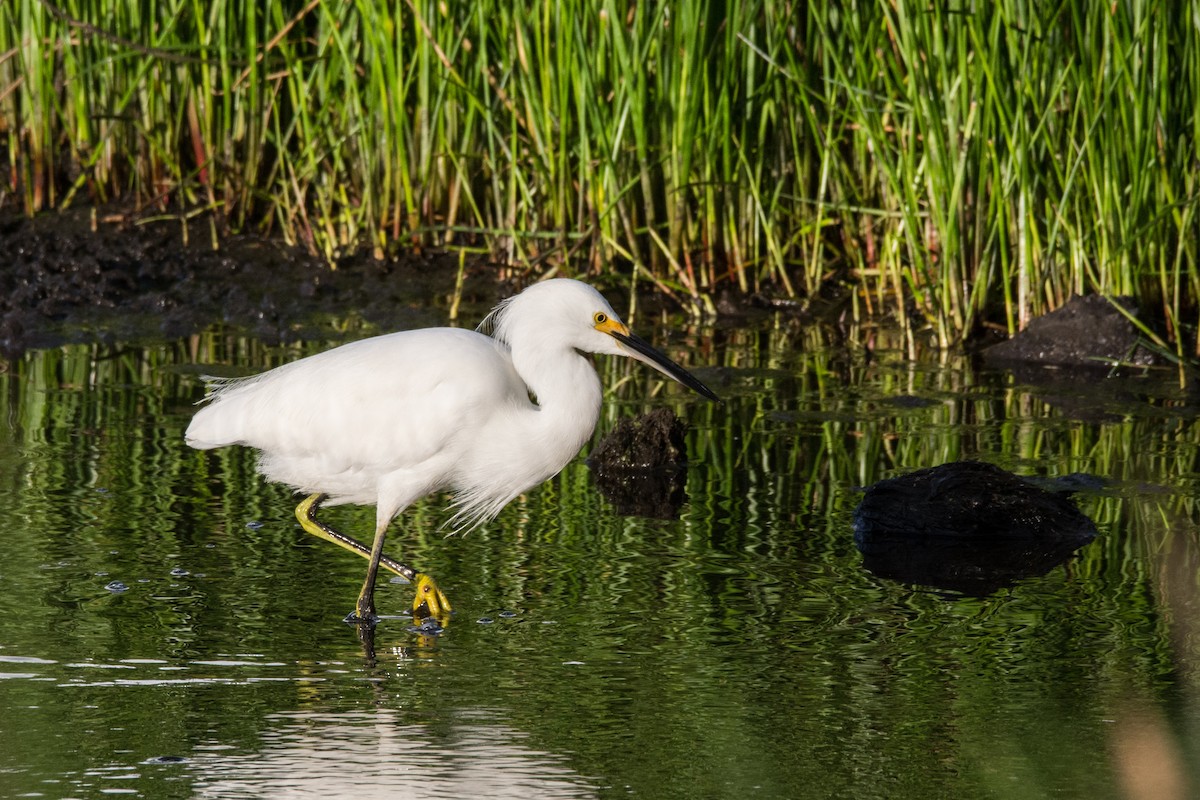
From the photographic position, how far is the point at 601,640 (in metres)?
4.42

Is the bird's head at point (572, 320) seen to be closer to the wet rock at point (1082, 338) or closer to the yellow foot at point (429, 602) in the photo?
the yellow foot at point (429, 602)

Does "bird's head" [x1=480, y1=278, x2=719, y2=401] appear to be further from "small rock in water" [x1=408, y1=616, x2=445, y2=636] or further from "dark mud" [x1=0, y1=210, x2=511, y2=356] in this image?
"dark mud" [x1=0, y1=210, x2=511, y2=356]

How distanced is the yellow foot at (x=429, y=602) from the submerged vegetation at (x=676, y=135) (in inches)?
151

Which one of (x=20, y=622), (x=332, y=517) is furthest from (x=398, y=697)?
(x=332, y=517)

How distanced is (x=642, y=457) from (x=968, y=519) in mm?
1340

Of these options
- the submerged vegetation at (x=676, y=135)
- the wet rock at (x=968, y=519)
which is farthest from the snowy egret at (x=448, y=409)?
the submerged vegetation at (x=676, y=135)

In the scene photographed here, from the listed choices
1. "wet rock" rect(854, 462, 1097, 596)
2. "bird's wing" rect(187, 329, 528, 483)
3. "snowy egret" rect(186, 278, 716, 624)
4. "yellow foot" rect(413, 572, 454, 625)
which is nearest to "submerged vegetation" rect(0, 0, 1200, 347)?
"wet rock" rect(854, 462, 1097, 596)

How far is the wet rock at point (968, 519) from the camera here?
5.38m

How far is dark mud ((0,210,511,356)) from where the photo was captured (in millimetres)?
8734

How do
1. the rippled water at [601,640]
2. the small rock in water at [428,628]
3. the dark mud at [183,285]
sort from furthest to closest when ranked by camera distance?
the dark mud at [183,285] → the small rock in water at [428,628] → the rippled water at [601,640]

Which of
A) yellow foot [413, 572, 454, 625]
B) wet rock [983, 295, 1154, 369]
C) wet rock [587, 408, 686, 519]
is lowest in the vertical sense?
yellow foot [413, 572, 454, 625]

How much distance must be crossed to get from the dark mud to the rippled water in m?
1.85

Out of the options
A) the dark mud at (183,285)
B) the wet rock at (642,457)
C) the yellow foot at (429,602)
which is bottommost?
the yellow foot at (429,602)

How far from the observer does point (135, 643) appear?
437 centimetres
